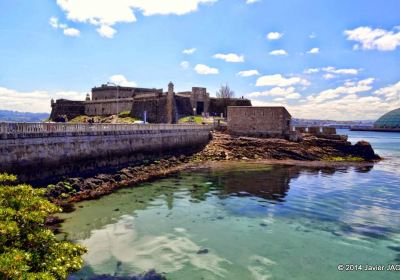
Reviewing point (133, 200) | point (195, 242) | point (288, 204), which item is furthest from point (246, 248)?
point (133, 200)

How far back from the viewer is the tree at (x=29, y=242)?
8172 millimetres

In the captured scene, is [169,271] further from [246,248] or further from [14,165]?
[14,165]

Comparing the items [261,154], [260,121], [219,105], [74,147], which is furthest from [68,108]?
[74,147]

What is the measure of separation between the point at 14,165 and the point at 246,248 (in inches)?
705

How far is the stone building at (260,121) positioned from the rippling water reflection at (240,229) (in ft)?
90.0

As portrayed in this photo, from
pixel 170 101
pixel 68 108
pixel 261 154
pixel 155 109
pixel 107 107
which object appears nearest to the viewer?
pixel 261 154

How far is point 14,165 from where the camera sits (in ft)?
82.9

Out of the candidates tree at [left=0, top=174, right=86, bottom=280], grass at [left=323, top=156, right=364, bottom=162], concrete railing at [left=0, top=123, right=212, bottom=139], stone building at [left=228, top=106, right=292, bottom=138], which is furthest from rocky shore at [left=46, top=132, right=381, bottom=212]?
tree at [left=0, top=174, right=86, bottom=280]

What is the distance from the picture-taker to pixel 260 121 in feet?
205

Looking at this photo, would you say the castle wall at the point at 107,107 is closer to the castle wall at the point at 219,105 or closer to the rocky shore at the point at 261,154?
the castle wall at the point at 219,105

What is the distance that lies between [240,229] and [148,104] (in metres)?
55.5

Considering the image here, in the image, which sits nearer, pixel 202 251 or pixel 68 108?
pixel 202 251

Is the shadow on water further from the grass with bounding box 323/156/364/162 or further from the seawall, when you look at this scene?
the grass with bounding box 323/156/364/162

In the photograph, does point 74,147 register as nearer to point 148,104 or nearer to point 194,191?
point 194,191
